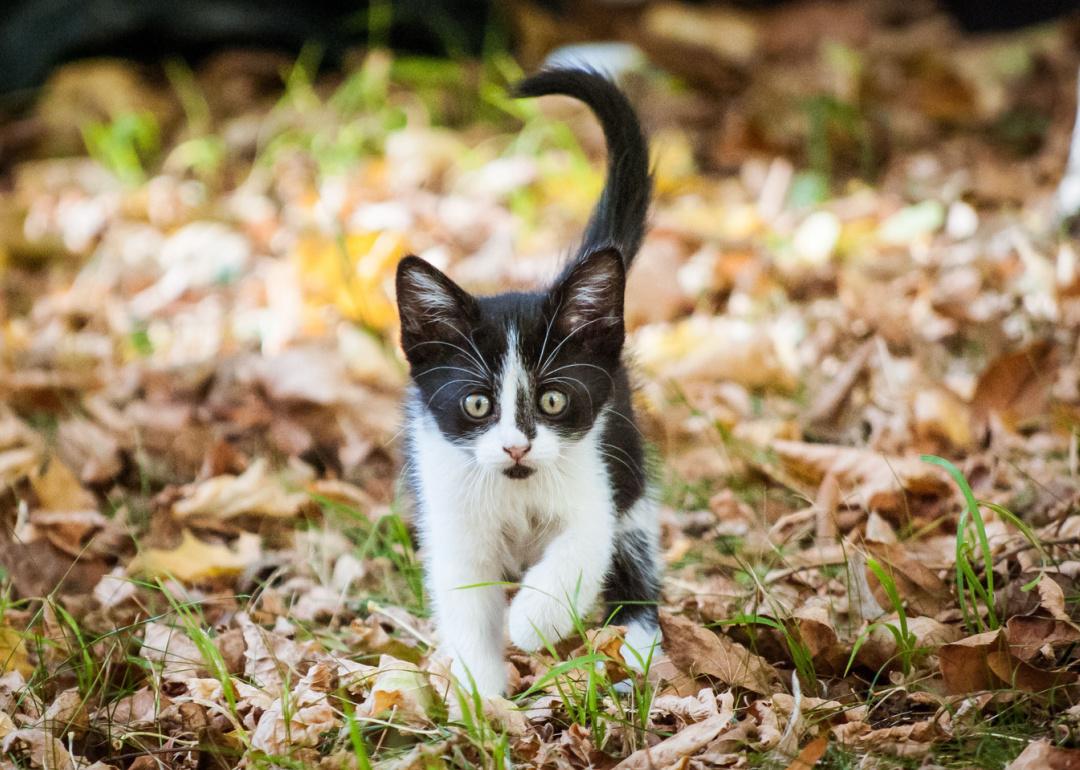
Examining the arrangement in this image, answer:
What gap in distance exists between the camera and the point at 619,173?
2.97 m

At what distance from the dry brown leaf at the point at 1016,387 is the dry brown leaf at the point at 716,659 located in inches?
60.0

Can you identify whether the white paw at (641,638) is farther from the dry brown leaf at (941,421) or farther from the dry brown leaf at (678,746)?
the dry brown leaf at (941,421)

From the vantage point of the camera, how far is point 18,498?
3402 mm

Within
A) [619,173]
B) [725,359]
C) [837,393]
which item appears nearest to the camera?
→ [619,173]

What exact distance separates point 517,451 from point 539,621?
0.35 m

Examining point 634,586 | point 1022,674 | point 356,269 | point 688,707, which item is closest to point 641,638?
point 634,586

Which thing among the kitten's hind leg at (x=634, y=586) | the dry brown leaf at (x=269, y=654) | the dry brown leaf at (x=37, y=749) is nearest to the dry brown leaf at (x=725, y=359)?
the kitten's hind leg at (x=634, y=586)

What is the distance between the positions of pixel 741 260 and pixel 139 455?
265 centimetres

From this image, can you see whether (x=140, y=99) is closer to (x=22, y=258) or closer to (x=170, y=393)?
(x=22, y=258)

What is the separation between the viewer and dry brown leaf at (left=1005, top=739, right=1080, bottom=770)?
1823 mm

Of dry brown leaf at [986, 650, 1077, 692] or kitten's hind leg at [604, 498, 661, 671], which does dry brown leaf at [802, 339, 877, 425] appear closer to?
kitten's hind leg at [604, 498, 661, 671]

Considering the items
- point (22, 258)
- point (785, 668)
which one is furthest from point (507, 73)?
point (785, 668)

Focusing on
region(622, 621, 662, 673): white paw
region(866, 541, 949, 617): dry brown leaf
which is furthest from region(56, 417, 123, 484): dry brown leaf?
region(866, 541, 949, 617): dry brown leaf

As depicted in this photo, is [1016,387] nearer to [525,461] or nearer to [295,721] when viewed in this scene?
[525,461]
